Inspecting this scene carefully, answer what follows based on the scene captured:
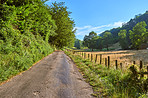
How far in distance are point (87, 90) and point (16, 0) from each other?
10756mm

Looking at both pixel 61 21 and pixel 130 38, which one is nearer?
pixel 61 21

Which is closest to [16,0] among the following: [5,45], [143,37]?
[5,45]

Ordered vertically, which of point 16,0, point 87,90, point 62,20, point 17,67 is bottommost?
point 87,90

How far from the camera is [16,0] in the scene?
353 inches

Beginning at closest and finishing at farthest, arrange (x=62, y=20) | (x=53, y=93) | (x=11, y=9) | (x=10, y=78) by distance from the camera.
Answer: (x=53, y=93) → (x=10, y=78) → (x=11, y=9) → (x=62, y=20)

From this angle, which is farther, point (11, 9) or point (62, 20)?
point (62, 20)

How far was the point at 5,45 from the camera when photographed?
19.6ft

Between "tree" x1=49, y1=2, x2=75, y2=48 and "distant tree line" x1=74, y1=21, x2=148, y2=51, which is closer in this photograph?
"tree" x1=49, y1=2, x2=75, y2=48

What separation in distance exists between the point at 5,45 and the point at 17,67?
5.71 ft

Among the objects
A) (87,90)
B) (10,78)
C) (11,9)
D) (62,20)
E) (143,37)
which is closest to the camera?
(87,90)

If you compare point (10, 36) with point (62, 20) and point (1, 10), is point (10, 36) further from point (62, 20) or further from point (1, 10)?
point (62, 20)

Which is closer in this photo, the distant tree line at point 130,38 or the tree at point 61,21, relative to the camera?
the tree at point 61,21

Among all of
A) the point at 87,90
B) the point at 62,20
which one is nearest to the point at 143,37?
the point at 62,20

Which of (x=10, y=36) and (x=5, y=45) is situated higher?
(x=10, y=36)
